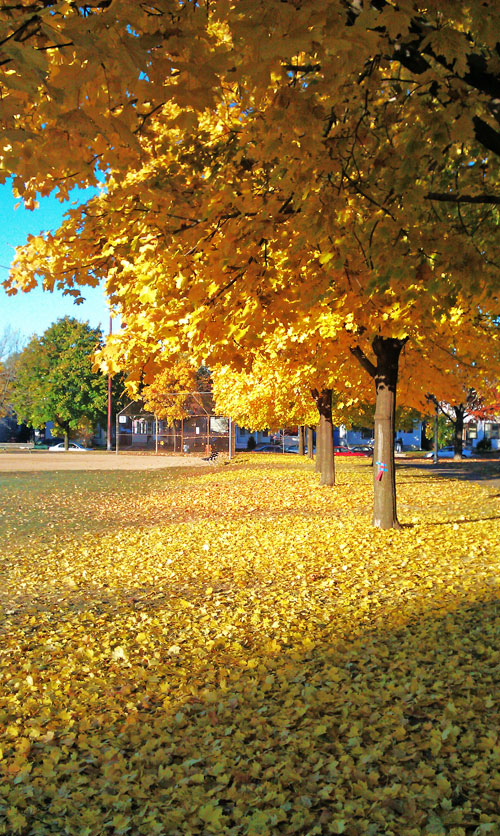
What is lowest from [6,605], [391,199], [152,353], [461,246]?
[6,605]

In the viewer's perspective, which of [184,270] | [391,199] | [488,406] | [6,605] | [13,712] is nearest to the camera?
[13,712]

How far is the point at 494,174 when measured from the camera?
6.42 m

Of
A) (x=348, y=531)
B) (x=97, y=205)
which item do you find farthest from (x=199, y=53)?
(x=348, y=531)

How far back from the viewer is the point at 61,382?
6556cm

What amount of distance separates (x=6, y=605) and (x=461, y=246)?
5923 mm

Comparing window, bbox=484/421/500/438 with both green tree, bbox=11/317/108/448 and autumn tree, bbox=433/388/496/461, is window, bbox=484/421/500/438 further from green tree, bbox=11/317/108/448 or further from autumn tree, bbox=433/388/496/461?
green tree, bbox=11/317/108/448

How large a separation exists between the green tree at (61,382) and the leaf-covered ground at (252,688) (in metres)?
56.2

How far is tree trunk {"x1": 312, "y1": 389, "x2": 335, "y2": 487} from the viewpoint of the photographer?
72.9ft

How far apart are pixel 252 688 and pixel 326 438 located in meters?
18.6

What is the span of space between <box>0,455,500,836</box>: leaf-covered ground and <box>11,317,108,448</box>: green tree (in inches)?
2213

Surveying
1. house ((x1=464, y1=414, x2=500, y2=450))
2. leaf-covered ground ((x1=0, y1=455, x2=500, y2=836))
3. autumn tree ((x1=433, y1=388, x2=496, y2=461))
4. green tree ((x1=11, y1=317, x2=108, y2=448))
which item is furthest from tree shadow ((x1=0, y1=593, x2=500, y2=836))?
house ((x1=464, y1=414, x2=500, y2=450))

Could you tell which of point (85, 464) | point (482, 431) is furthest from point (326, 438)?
point (482, 431)

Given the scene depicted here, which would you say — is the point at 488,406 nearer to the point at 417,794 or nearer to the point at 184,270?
the point at 184,270

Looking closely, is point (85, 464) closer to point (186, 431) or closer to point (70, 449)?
point (186, 431)
